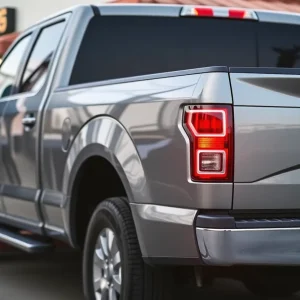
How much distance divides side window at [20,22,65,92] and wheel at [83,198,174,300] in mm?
1514

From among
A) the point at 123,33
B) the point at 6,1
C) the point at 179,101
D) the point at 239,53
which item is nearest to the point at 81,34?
the point at 123,33

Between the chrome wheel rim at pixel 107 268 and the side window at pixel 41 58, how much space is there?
157 cm

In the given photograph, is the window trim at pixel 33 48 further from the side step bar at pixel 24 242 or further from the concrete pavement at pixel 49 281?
the concrete pavement at pixel 49 281

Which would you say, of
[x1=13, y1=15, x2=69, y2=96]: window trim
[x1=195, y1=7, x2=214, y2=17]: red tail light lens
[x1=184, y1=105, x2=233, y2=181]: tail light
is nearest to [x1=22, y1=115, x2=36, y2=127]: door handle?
[x1=13, y1=15, x2=69, y2=96]: window trim

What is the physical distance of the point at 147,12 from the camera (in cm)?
563

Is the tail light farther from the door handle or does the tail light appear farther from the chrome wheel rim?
the door handle

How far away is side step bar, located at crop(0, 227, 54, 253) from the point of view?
16.8 ft

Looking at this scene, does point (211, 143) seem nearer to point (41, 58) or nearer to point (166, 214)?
point (166, 214)

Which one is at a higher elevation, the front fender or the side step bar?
the front fender

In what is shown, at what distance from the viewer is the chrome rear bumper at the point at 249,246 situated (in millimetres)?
3543

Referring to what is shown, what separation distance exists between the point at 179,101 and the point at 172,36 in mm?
1989

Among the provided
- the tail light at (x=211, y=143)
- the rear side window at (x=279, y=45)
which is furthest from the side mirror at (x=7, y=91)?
the tail light at (x=211, y=143)

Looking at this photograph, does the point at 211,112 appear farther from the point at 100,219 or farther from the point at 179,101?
the point at 100,219

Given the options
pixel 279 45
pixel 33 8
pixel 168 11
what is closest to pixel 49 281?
pixel 168 11
